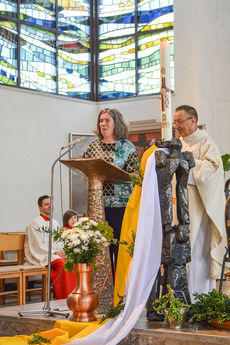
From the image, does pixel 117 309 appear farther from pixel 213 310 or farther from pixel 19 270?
pixel 19 270

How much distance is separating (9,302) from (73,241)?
4020 mm

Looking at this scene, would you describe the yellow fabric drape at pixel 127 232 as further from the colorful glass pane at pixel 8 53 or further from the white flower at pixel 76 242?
the colorful glass pane at pixel 8 53

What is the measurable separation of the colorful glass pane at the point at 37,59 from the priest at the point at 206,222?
5.54 m

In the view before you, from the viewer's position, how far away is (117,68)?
423 inches

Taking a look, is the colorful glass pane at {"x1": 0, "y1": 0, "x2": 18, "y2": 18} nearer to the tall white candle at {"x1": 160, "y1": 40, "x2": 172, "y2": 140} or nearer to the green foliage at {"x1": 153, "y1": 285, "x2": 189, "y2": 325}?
the tall white candle at {"x1": 160, "y1": 40, "x2": 172, "y2": 140}

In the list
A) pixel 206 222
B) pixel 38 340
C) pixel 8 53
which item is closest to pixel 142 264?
pixel 38 340

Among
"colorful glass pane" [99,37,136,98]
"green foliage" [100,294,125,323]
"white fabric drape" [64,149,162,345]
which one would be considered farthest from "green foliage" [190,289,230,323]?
"colorful glass pane" [99,37,136,98]

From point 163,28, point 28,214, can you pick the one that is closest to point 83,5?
point 163,28

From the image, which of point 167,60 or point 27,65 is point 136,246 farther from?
point 27,65

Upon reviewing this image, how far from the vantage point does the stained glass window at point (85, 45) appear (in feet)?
32.6

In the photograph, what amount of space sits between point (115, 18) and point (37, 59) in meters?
1.78

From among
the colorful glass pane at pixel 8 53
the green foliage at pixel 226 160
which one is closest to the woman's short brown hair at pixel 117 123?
the green foliage at pixel 226 160

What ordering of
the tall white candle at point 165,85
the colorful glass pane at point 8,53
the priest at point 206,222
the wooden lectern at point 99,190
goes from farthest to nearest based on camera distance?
the colorful glass pane at point 8,53 < the priest at point 206,222 < the wooden lectern at point 99,190 < the tall white candle at point 165,85

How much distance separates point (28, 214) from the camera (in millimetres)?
9422
